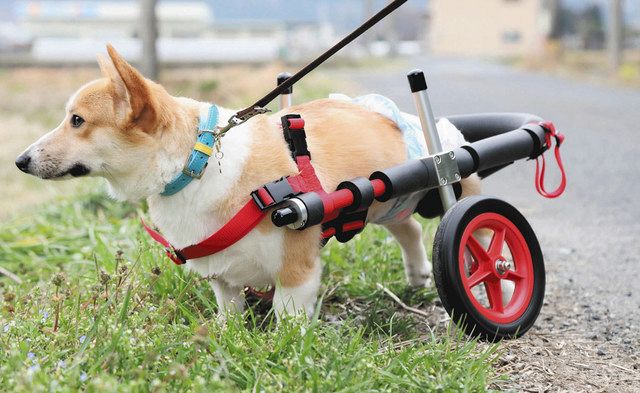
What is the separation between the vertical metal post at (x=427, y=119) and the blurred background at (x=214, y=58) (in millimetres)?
4575

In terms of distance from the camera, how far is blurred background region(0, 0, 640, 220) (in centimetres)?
1154

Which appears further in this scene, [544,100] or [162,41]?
[162,41]

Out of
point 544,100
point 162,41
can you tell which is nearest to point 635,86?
point 544,100

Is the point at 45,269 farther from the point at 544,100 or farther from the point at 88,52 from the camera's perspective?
the point at 88,52

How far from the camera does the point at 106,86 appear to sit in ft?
8.79

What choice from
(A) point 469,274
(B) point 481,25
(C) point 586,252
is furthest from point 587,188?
(B) point 481,25

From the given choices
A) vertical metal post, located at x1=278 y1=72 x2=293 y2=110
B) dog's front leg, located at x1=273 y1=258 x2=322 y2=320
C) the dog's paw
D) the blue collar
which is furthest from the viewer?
the dog's paw

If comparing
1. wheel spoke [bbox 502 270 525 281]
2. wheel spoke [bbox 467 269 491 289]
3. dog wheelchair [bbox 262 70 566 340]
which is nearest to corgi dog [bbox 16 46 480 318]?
dog wheelchair [bbox 262 70 566 340]

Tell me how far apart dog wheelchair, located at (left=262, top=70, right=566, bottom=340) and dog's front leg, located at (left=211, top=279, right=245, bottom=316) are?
0.43 metres

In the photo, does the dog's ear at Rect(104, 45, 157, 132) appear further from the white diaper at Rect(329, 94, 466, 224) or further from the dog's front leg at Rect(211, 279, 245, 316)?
the white diaper at Rect(329, 94, 466, 224)

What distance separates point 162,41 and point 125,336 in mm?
16703

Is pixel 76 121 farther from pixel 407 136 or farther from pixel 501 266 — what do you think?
pixel 501 266

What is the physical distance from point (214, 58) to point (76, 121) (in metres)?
15.3

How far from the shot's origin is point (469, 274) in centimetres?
300
